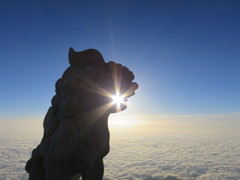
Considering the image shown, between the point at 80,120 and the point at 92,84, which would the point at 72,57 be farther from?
the point at 80,120

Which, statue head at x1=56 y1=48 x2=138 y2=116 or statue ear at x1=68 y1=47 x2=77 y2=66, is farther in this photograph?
statue ear at x1=68 y1=47 x2=77 y2=66

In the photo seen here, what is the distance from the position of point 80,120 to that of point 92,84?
6.38 feet

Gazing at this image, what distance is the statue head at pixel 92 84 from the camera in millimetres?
9492

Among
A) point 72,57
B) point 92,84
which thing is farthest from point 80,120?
point 72,57

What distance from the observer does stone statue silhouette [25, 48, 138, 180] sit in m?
9.34

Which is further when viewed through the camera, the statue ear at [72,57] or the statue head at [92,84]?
the statue ear at [72,57]

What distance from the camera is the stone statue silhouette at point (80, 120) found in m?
9.34

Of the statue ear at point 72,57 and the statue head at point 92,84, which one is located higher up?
the statue ear at point 72,57

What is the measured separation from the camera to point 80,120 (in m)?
9.64

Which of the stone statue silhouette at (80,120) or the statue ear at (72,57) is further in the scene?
the statue ear at (72,57)

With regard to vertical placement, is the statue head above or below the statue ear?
below

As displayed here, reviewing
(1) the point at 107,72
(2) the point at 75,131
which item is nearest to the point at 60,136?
(2) the point at 75,131

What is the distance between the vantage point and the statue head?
949 centimetres

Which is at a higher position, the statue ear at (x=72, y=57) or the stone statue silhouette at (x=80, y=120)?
the statue ear at (x=72, y=57)
